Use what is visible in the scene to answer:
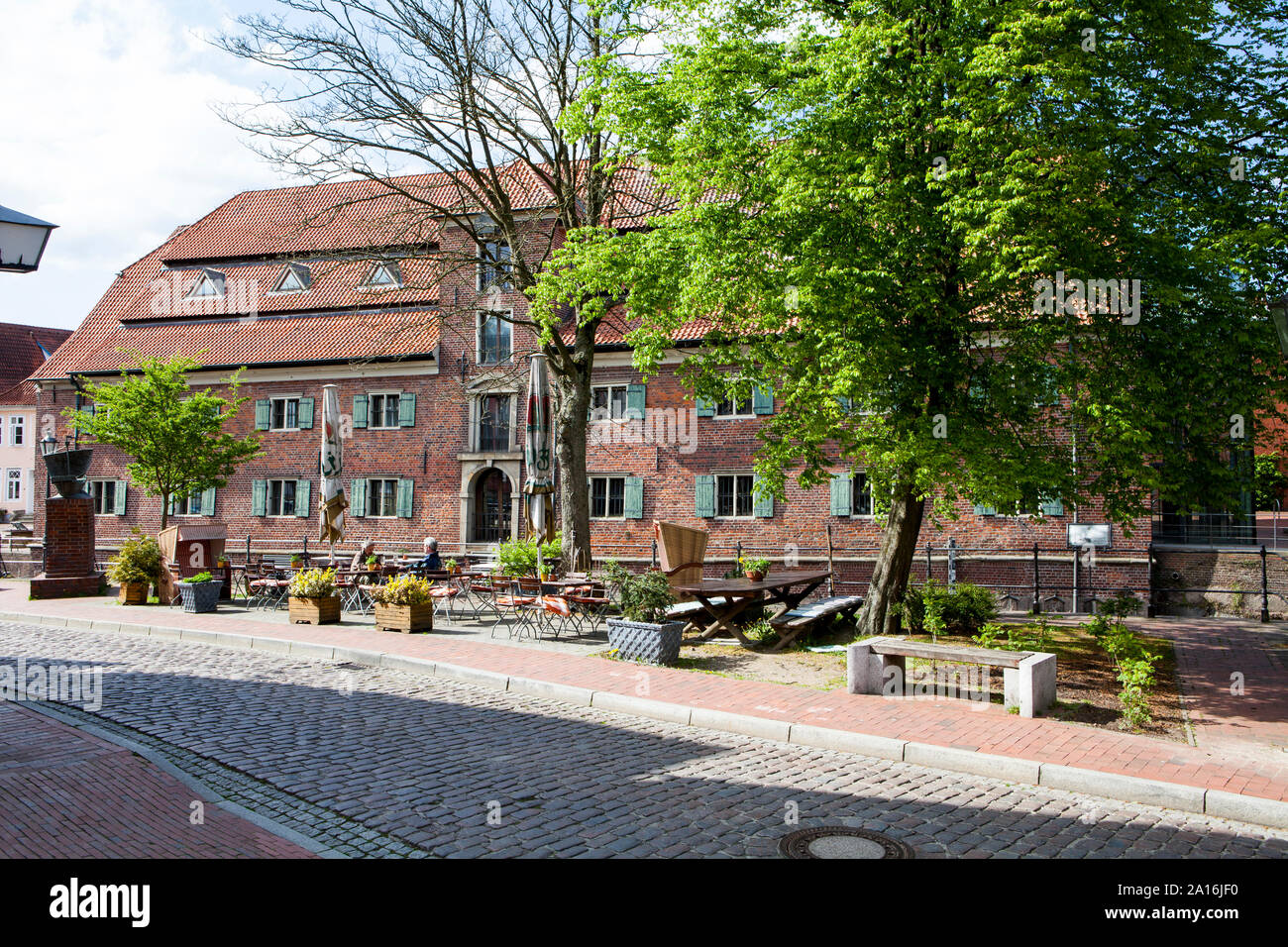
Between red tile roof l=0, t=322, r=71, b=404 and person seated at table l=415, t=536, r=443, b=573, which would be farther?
red tile roof l=0, t=322, r=71, b=404

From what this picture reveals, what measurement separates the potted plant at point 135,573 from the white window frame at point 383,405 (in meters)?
11.6

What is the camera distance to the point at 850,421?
38.7 feet

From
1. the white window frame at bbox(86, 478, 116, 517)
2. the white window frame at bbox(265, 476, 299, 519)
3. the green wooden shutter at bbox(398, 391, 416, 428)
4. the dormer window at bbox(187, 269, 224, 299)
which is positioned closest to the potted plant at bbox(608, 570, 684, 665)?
the green wooden shutter at bbox(398, 391, 416, 428)

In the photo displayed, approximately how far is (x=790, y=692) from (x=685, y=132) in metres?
7.36

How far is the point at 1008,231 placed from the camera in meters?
9.49

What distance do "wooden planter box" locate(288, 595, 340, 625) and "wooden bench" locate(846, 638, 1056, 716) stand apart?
355 inches

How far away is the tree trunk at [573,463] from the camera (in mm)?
18234

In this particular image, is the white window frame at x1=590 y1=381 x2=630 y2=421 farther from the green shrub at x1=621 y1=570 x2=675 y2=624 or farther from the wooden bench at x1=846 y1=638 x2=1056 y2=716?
the wooden bench at x1=846 y1=638 x2=1056 y2=716

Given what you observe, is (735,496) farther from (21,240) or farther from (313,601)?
(21,240)

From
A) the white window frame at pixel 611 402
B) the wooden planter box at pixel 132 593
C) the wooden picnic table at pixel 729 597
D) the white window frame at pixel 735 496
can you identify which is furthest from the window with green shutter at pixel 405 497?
the wooden picnic table at pixel 729 597

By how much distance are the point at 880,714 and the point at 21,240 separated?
26.2 feet

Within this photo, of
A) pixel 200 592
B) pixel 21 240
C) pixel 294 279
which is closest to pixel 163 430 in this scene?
pixel 200 592

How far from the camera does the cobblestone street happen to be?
536 cm

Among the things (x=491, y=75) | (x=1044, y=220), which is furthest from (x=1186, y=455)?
(x=491, y=75)
